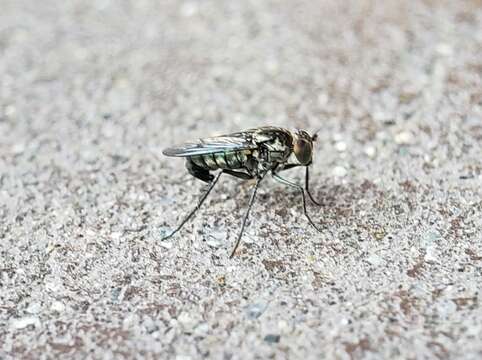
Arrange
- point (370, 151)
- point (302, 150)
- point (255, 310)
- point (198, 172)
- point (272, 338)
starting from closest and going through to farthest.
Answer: point (272, 338), point (255, 310), point (302, 150), point (198, 172), point (370, 151)

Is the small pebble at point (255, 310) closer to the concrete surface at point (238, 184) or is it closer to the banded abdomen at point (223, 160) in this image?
the concrete surface at point (238, 184)

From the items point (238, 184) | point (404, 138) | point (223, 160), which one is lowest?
point (238, 184)

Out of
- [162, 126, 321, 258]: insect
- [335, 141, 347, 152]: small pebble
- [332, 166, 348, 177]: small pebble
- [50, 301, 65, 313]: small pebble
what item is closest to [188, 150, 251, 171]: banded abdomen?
[162, 126, 321, 258]: insect

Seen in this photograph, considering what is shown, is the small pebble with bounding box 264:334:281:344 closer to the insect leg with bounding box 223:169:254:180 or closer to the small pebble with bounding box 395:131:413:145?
the insect leg with bounding box 223:169:254:180

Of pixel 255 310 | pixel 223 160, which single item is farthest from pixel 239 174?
pixel 255 310

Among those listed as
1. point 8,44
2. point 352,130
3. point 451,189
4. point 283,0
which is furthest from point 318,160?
point 8,44

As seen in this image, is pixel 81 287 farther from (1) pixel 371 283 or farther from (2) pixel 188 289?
A: (1) pixel 371 283

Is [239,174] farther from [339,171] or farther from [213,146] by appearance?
[339,171]
